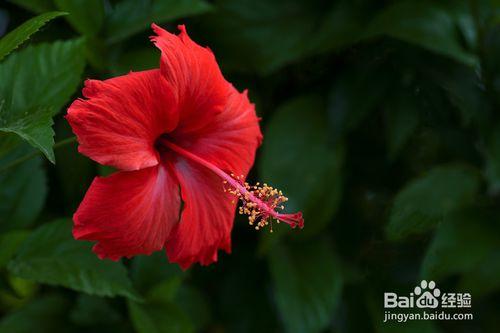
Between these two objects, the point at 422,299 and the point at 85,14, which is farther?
the point at 422,299

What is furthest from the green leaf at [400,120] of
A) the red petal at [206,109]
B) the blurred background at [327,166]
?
the red petal at [206,109]

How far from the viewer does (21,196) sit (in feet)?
3.64

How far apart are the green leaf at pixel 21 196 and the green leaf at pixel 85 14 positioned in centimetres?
22

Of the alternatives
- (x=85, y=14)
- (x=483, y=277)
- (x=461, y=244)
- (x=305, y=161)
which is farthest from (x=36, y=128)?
(x=483, y=277)

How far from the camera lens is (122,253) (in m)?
0.87

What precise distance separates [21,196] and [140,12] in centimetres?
35

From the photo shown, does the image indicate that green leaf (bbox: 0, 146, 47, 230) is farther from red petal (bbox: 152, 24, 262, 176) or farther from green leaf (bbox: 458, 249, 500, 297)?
green leaf (bbox: 458, 249, 500, 297)

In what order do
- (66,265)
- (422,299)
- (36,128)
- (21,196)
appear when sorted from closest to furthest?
1. (36,128)
2. (66,265)
3. (21,196)
4. (422,299)

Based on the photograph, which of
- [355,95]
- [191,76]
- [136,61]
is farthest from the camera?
[355,95]

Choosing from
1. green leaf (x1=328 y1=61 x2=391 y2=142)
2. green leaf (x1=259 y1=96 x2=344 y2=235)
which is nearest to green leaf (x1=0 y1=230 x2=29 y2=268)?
green leaf (x1=259 y1=96 x2=344 y2=235)

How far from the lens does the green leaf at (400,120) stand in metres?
1.40

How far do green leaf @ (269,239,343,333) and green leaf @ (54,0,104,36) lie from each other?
1.97 feet

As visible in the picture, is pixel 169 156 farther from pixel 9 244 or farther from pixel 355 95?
pixel 355 95

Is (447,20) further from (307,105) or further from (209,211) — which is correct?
(209,211)
